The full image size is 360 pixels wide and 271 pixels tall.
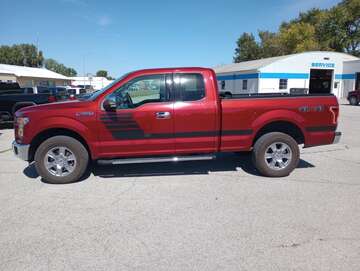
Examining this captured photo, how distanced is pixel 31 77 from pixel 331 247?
47.5 meters

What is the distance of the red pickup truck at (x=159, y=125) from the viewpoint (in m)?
5.44

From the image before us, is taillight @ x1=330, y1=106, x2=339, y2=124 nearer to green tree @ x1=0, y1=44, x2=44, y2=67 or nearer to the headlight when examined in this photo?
the headlight

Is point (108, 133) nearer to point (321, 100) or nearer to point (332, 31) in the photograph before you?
point (321, 100)

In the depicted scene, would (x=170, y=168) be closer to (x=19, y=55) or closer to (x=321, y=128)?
(x=321, y=128)

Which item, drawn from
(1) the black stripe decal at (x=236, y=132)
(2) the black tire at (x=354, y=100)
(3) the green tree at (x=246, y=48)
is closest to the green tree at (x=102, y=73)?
(3) the green tree at (x=246, y=48)

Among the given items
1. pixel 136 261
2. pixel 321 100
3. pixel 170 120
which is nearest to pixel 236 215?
pixel 136 261

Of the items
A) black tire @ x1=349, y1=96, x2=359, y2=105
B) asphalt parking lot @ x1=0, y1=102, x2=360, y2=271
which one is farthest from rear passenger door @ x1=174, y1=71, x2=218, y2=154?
black tire @ x1=349, y1=96, x2=359, y2=105

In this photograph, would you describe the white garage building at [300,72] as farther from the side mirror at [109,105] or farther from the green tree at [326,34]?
the side mirror at [109,105]

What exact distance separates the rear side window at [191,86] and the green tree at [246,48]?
67.4 meters

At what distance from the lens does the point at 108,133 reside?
217 inches

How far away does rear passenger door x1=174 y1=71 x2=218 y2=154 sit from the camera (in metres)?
5.56

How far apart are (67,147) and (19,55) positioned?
8691 centimetres

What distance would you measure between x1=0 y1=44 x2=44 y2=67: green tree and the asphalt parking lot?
82.2 m

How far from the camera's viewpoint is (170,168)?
6492 millimetres
